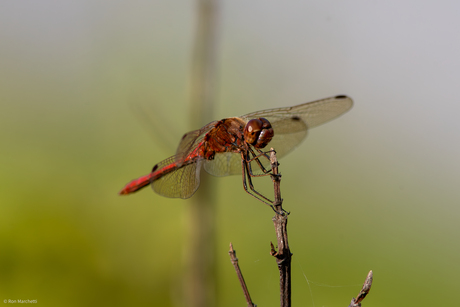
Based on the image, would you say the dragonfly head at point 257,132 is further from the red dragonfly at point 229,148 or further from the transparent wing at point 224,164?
the transparent wing at point 224,164

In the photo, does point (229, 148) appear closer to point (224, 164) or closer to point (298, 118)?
point (224, 164)

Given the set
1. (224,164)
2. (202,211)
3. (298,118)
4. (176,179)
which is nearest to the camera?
(202,211)

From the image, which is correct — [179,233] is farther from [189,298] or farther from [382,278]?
[382,278]

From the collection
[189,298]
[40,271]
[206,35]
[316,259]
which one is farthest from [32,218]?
[316,259]

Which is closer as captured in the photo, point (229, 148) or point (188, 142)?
point (188, 142)

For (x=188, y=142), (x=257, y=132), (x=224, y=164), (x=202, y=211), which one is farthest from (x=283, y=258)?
(x=224, y=164)

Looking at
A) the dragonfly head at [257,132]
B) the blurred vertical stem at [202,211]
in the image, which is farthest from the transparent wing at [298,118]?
the blurred vertical stem at [202,211]
